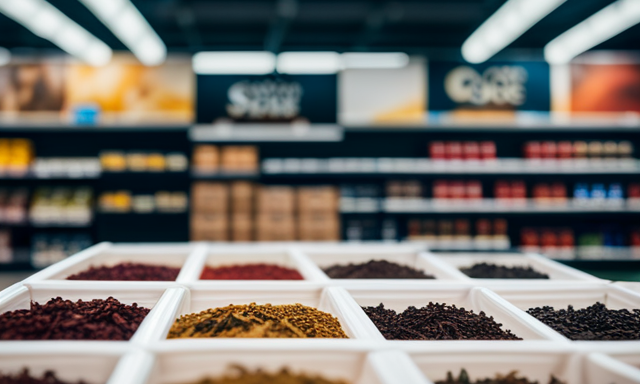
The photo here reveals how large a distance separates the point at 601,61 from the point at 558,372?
5388 millimetres

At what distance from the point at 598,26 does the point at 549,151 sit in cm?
233

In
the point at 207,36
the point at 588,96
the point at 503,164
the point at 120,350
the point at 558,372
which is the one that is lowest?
the point at 558,372

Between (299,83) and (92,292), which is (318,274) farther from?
(299,83)

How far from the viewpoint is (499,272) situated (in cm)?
239

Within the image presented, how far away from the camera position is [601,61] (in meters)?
5.55

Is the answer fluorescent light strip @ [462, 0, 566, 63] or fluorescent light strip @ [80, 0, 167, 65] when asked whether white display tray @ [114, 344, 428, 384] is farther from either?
fluorescent light strip @ [462, 0, 566, 63]

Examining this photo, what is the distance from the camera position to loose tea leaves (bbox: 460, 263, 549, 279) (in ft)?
7.67

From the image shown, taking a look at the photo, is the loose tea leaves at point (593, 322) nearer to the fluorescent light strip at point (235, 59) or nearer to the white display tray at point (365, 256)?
the white display tray at point (365, 256)

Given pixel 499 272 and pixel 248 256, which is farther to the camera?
pixel 248 256

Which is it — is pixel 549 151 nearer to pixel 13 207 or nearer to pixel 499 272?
pixel 499 272

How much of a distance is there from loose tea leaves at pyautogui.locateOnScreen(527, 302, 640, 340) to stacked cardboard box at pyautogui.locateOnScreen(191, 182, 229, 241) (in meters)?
3.63

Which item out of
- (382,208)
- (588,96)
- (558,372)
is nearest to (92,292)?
(558,372)

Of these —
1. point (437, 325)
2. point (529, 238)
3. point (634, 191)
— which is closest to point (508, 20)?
point (634, 191)

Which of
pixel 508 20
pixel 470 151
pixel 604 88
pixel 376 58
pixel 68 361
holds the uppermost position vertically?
pixel 376 58
